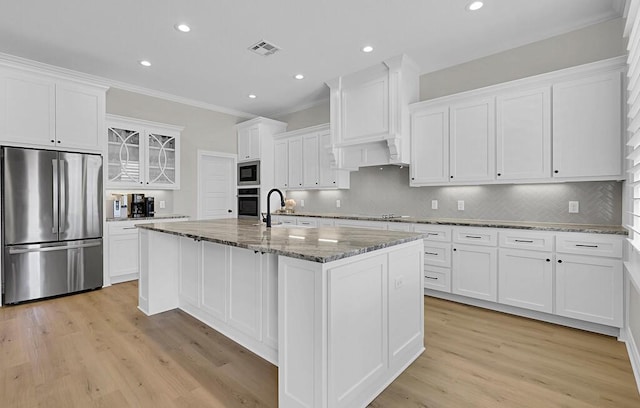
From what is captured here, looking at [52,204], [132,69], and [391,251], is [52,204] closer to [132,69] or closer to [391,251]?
[132,69]

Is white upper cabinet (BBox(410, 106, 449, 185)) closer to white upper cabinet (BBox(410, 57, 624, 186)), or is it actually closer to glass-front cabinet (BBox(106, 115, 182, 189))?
white upper cabinet (BBox(410, 57, 624, 186))

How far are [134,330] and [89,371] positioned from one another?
653 mm

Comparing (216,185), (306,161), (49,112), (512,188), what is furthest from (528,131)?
(49,112)

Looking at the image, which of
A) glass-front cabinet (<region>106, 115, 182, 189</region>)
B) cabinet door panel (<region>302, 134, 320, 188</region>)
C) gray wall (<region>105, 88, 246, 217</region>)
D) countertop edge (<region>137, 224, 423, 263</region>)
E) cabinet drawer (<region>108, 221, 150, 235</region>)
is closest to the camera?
countertop edge (<region>137, 224, 423, 263</region>)

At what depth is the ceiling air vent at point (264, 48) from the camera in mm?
3488

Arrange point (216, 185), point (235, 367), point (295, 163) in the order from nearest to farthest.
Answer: point (235, 367), point (295, 163), point (216, 185)

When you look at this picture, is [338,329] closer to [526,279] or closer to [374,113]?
[526,279]

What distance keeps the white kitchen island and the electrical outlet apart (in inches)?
80.0

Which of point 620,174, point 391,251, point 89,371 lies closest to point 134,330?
point 89,371

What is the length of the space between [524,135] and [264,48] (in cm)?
293

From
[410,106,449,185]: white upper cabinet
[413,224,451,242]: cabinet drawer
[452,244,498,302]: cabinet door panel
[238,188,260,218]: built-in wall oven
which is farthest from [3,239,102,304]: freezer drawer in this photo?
[452,244,498,302]: cabinet door panel

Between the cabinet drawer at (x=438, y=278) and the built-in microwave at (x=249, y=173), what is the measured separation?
3453 millimetres

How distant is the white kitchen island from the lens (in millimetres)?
1538

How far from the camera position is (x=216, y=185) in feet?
19.6
